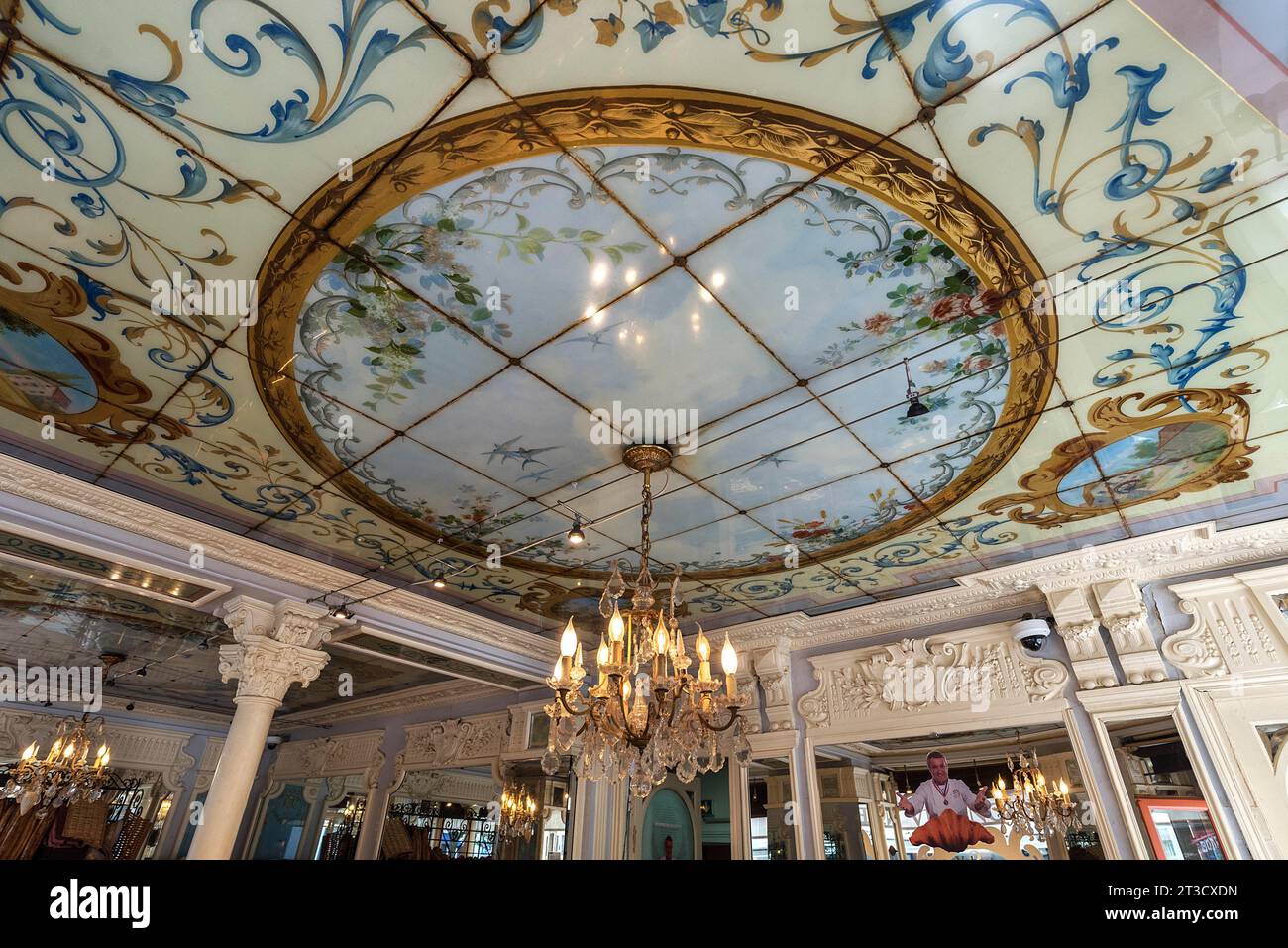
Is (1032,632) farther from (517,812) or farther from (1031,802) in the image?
(517,812)

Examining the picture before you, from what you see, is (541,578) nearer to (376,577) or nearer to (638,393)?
(376,577)

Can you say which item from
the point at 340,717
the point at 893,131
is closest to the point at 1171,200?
the point at 893,131

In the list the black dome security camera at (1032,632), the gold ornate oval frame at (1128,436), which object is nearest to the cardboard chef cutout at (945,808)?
the black dome security camera at (1032,632)

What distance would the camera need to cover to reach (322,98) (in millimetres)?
1756

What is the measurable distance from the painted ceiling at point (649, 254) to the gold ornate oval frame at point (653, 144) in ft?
0.03

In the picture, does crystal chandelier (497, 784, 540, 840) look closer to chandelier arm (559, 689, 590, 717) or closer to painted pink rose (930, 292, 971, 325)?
chandelier arm (559, 689, 590, 717)

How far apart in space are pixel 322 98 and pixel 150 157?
2.08ft

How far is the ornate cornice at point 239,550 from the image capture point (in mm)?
3463

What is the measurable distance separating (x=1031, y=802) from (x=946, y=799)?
518 millimetres

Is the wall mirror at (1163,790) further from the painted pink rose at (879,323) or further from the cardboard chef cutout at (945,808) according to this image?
the painted pink rose at (879,323)

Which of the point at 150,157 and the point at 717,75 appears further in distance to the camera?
the point at 150,157

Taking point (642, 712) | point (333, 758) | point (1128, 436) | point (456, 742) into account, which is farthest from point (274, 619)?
point (333, 758)

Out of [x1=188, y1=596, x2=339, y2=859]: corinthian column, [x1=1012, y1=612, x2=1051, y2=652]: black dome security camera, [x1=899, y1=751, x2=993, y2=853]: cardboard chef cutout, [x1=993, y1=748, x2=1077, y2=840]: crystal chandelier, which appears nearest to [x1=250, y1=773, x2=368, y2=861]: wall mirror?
[x1=188, y1=596, x2=339, y2=859]: corinthian column

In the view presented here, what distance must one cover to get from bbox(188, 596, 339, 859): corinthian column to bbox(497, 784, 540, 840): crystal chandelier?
2.90 meters
